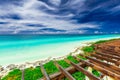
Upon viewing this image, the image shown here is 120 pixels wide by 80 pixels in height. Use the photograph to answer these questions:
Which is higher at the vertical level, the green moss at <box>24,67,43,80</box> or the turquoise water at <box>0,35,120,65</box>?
the green moss at <box>24,67,43,80</box>

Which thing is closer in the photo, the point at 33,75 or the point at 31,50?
the point at 33,75

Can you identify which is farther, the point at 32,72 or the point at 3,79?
the point at 32,72

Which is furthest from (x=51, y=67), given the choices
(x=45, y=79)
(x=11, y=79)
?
(x=45, y=79)

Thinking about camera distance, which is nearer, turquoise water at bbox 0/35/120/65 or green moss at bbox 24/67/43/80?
green moss at bbox 24/67/43/80

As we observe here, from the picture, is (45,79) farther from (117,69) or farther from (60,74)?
(117,69)

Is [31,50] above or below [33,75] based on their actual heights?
below

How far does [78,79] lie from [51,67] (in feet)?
9.45

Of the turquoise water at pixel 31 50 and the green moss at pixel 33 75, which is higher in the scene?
the green moss at pixel 33 75

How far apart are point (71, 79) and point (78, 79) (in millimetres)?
7588

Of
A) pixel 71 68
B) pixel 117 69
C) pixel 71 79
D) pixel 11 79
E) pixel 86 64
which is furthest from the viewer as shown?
pixel 11 79

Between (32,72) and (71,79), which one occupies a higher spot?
(71,79)

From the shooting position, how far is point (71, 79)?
2125mm

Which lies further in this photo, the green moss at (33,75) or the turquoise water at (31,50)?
the turquoise water at (31,50)

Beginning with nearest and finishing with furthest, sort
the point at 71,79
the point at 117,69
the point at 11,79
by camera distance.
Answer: the point at 71,79 → the point at 117,69 → the point at 11,79
